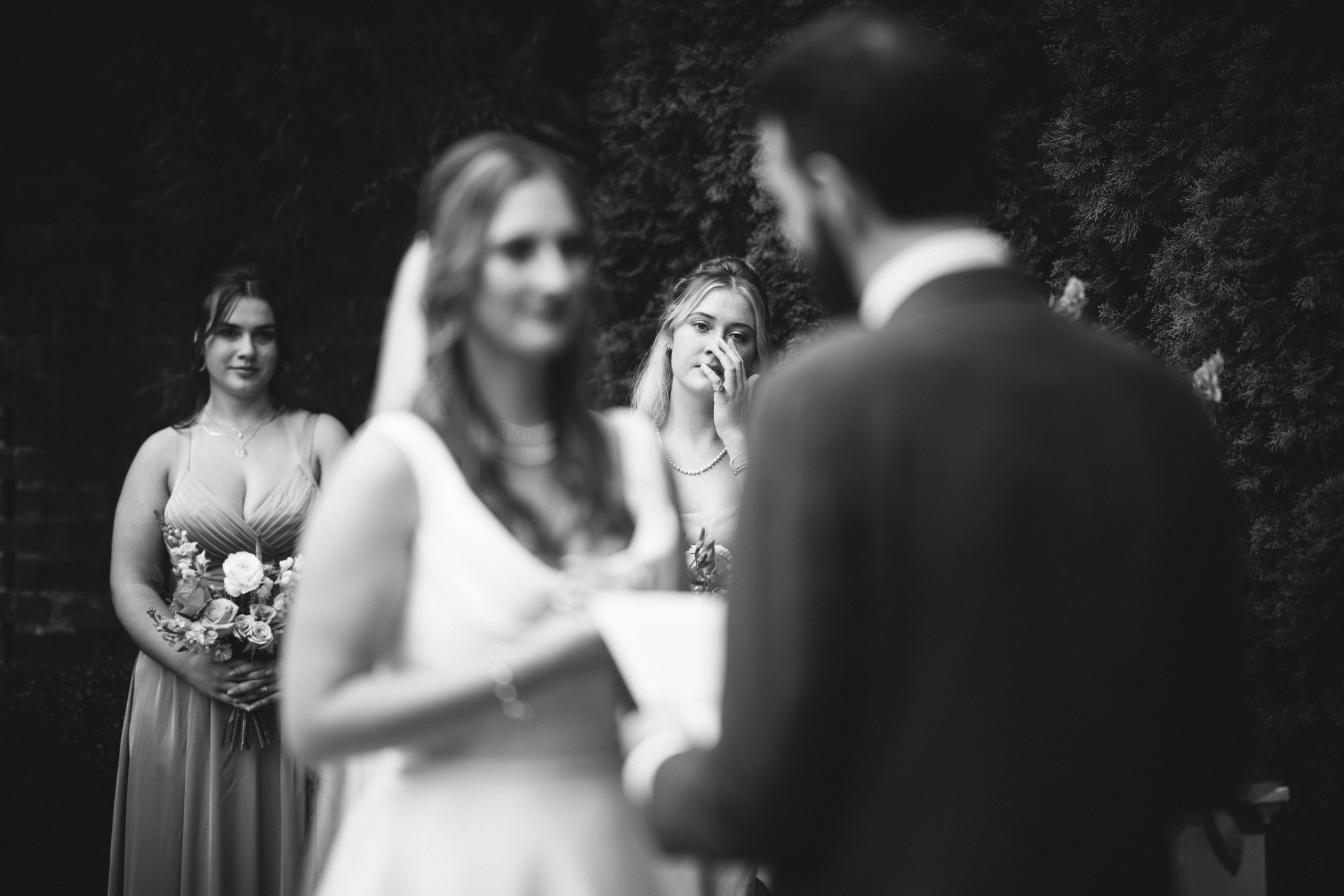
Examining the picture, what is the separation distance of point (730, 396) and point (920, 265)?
264 centimetres

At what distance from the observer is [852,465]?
1312 mm

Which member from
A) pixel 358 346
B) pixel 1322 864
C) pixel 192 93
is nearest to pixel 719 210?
pixel 358 346

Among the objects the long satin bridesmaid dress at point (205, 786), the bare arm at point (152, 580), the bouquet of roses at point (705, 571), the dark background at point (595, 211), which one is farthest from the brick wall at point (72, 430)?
the bouquet of roses at point (705, 571)

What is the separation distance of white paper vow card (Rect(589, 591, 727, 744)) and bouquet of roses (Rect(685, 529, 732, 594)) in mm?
1743

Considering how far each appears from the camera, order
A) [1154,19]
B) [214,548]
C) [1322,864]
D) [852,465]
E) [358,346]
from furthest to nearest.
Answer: [358,346] < [214,548] < [1154,19] < [1322,864] < [852,465]

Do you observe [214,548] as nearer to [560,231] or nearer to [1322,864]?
[560,231]

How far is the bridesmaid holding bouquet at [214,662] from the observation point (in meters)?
3.83

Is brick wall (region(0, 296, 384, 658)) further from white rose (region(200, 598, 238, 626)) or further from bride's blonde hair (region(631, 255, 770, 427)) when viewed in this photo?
white rose (region(200, 598, 238, 626))

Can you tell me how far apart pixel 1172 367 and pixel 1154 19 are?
0.91m

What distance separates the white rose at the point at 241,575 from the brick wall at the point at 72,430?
2.76m

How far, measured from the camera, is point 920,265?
1.43 m

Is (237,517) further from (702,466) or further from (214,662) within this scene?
(702,466)

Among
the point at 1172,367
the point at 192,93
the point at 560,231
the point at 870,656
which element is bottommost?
the point at 870,656

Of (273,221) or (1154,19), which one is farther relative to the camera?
(273,221)
